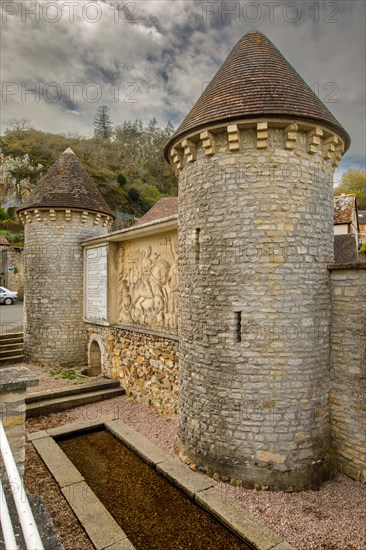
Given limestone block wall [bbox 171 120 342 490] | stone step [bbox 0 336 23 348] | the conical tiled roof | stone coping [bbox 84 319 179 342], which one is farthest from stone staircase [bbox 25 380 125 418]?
the conical tiled roof

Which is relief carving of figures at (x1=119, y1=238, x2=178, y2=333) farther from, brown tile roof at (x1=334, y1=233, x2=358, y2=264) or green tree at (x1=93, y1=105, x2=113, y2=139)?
green tree at (x1=93, y1=105, x2=113, y2=139)

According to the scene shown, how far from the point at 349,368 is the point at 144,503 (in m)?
4.07

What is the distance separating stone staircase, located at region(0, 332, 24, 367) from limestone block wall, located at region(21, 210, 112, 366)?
935 millimetres

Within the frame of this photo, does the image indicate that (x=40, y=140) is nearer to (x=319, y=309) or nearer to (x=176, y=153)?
(x=176, y=153)

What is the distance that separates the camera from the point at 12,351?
13.3m

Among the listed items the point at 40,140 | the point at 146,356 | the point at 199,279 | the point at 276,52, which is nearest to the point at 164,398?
the point at 146,356

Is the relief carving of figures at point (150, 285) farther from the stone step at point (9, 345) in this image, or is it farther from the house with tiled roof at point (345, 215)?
the house with tiled roof at point (345, 215)

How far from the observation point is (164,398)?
8344 mm

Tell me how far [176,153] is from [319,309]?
4.03 m

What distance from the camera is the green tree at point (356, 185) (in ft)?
133

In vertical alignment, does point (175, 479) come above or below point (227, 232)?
below

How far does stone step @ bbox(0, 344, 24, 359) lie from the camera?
43.2 feet

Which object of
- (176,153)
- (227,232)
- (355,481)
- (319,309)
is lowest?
(355,481)

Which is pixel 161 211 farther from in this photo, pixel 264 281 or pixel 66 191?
pixel 264 281
